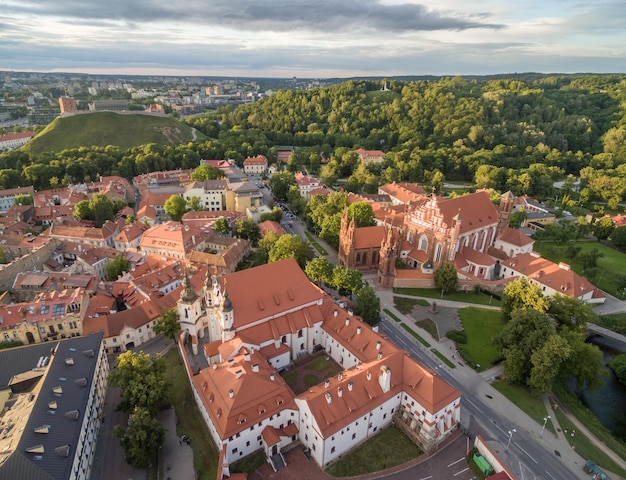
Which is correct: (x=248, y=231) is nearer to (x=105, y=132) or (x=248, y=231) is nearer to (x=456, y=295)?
(x=456, y=295)

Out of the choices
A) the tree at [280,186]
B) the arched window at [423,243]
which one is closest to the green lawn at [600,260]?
the arched window at [423,243]

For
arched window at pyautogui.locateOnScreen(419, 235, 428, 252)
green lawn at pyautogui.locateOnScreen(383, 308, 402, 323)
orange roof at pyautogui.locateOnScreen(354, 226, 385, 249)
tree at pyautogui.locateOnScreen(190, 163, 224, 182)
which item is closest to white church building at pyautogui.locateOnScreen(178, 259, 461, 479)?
green lawn at pyautogui.locateOnScreen(383, 308, 402, 323)

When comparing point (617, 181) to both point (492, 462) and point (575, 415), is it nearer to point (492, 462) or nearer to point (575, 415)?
point (575, 415)

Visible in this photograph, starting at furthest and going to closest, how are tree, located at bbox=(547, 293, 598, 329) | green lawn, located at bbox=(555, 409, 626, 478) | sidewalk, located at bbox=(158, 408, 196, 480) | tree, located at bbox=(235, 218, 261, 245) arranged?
tree, located at bbox=(235, 218, 261, 245), tree, located at bbox=(547, 293, 598, 329), green lawn, located at bbox=(555, 409, 626, 478), sidewalk, located at bbox=(158, 408, 196, 480)

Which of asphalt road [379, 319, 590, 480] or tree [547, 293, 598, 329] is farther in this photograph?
tree [547, 293, 598, 329]

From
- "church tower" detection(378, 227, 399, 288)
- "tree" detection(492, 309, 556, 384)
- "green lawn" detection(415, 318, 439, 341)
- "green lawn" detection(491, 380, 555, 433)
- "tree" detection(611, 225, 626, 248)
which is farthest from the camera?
"tree" detection(611, 225, 626, 248)

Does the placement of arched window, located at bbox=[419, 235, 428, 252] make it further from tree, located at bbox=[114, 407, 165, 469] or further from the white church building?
tree, located at bbox=[114, 407, 165, 469]
